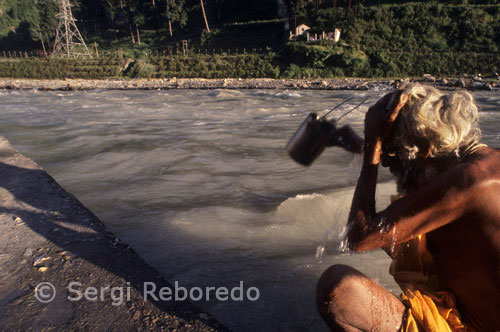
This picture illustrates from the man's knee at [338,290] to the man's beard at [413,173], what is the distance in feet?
1.60

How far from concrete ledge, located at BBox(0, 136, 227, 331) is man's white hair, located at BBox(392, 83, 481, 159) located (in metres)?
1.22

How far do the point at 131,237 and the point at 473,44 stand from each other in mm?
30942

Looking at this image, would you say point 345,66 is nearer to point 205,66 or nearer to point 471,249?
point 205,66

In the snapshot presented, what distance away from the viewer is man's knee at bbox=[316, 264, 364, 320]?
1283 mm

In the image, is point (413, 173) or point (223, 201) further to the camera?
point (223, 201)

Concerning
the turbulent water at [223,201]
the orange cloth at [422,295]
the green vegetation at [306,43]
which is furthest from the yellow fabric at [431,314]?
the green vegetation at [306,43]

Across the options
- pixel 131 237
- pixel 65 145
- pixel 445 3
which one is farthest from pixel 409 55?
pixel 131 237

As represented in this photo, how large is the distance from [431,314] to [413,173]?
0.57 meters

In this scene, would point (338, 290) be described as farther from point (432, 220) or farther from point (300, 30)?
point (300, 30)

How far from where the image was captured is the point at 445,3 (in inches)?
1188

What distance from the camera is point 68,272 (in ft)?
6.08

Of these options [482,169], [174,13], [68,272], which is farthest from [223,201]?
[174,13]

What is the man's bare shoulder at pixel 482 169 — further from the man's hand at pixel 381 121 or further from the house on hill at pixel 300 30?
the house on hill at pixel 300 30

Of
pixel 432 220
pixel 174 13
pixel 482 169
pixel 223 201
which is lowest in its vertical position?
pixel 223 201
